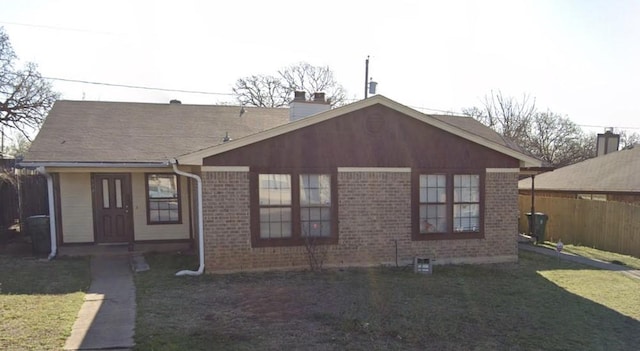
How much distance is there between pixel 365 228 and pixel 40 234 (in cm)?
823

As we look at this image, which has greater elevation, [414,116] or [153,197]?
[414,116]

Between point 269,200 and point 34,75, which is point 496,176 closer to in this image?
point 269,200

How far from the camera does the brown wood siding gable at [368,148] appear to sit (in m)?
8.80

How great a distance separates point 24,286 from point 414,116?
8329mm

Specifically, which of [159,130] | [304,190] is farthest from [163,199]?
[304,190]

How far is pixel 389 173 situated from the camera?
9461 millimetres

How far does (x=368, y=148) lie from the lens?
9336 mm

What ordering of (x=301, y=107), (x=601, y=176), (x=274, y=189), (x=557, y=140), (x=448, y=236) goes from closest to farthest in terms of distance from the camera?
(x=274, y=189) → (x=448, y=236) → (x=301, y=107) → (x=601, y=176) → (x=557, y=140)

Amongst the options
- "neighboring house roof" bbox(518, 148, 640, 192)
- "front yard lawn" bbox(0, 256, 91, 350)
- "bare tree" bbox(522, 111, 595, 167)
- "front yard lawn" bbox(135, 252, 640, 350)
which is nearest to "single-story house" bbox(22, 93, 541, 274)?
"front yard lawn" bbox(135, 252, 640, 350)

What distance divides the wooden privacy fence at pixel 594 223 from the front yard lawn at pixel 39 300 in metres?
15.4

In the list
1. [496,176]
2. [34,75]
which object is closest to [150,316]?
[496,176]

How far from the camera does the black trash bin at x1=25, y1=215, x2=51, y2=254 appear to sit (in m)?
10.6

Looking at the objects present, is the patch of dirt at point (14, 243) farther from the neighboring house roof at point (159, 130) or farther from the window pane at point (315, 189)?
the window pane at point (315, 189)

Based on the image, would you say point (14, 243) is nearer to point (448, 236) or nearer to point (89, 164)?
point (89, 164)
